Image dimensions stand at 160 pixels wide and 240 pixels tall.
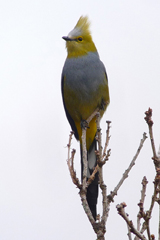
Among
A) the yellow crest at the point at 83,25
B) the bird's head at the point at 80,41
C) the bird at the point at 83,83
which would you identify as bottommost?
the bird at the point at 83,83

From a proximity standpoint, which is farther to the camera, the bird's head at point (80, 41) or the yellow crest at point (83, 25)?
the yellow crest at point (83, 25)


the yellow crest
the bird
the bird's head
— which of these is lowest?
the bird

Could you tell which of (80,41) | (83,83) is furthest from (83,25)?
(83,83)

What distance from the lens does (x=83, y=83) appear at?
540cm

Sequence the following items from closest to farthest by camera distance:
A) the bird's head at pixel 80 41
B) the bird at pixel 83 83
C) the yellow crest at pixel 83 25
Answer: the bird at pixel 83 83 < the bird's head at pixel 80 41 < the yellow crest at pixel 83 25

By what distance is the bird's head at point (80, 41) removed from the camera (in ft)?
18.7

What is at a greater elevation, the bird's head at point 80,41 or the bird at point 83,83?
the bird's head at point 80,41

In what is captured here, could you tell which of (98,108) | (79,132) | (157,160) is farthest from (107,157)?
(79,132)

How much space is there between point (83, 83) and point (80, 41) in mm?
844

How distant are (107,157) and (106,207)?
529mm

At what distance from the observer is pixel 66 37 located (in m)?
5.66

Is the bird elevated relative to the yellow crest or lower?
lower

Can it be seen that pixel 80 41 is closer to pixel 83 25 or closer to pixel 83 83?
pixel 83 25

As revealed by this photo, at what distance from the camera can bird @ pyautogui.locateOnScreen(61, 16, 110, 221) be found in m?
5.41
